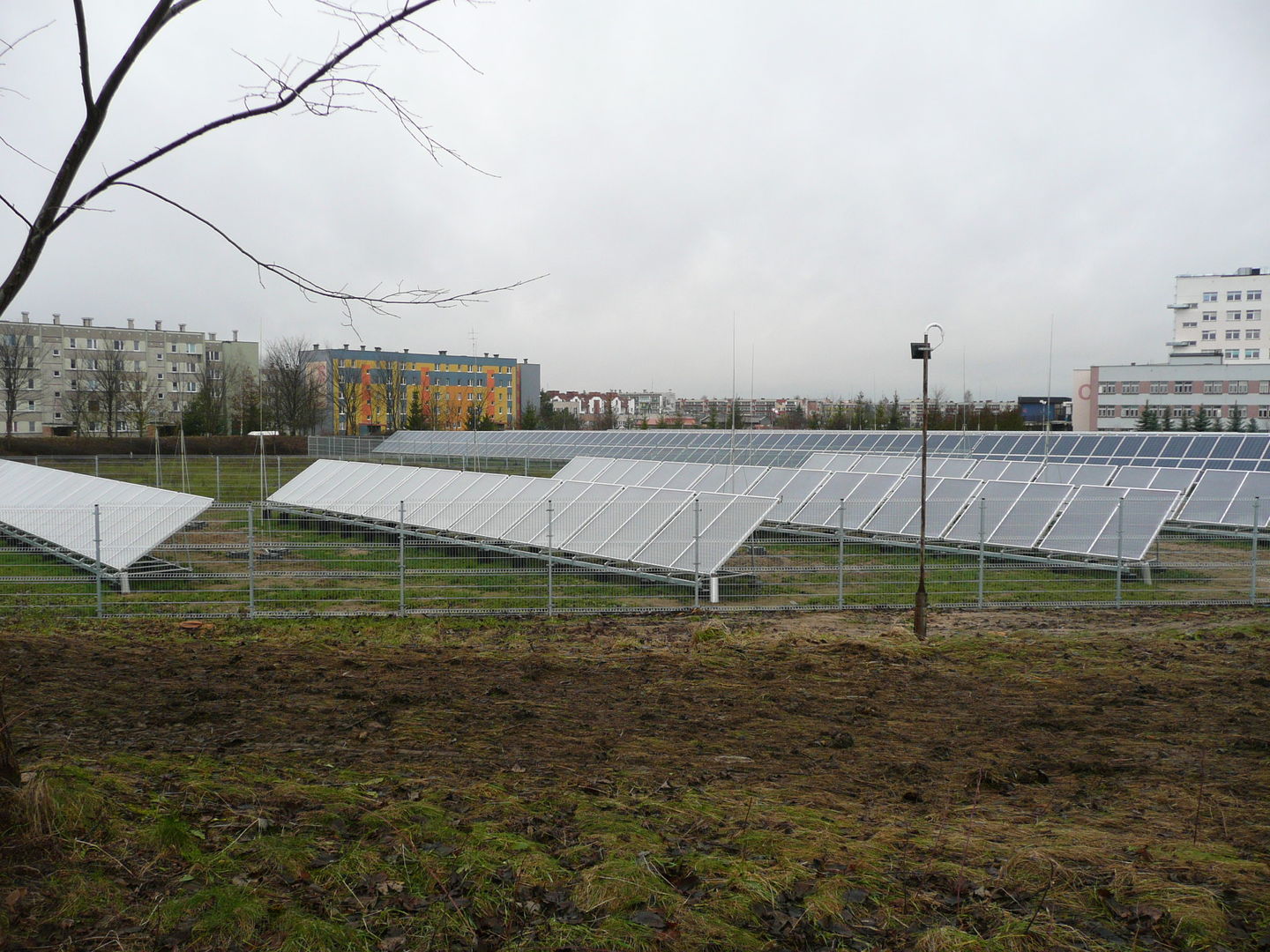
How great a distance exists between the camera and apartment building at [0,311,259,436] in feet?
211

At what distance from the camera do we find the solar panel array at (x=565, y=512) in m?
14.6

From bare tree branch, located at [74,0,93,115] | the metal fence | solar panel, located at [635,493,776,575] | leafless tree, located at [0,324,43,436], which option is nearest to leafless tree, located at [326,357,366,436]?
leafless tree, located at [0,324,43,436]

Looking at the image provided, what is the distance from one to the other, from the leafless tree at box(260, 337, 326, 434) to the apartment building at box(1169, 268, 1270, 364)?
305 feet

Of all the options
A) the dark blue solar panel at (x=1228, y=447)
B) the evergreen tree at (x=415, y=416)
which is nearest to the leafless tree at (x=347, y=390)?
the evergreen tree at (x=415, y=416)

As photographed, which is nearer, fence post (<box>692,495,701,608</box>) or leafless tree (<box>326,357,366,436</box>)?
fence post (<box>692,495,701,608</box>)

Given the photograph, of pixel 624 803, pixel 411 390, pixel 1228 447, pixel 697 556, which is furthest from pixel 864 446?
pixel 411 390

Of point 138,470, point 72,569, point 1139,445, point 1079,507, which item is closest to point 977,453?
point 1139,445

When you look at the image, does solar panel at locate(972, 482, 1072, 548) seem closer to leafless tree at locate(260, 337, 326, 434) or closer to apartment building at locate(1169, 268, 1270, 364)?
leafless tree at locate(260, 337, 326, 434)

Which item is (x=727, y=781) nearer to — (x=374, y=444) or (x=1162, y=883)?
(x=1162, y=883)

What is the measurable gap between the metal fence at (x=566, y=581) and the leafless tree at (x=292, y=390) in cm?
4164

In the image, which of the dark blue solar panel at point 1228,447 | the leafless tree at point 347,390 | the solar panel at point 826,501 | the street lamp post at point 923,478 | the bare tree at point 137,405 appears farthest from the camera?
the leafless tree at point 347,390

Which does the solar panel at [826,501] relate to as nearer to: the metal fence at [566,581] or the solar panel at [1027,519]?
the metal fence at [566,581]

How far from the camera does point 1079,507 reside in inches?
671

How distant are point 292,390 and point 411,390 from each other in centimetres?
2675
